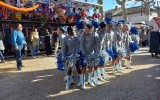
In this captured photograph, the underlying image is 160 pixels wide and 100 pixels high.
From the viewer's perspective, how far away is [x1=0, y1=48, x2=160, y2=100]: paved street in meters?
6.46

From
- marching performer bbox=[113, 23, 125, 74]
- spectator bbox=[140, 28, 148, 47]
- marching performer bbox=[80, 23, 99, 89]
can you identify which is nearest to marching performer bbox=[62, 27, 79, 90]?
marching performer bbox=[80, 23, 99, 89]

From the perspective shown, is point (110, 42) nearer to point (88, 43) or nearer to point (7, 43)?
point (88, 43)

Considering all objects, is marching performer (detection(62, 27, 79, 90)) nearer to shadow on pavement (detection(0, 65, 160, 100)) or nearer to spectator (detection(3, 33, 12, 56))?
shadow on pavement (detection(0, 65, 160, 100))

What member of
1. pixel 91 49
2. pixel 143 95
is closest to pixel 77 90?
pixel 91 49

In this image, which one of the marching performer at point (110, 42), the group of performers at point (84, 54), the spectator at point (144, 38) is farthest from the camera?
the spectator at point (144, 38)

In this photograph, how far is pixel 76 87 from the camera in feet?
24.4

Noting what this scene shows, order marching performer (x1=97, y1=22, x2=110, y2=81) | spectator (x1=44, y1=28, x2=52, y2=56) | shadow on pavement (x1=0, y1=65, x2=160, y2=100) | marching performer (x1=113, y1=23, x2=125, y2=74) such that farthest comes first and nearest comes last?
1. spectator (x1=44, y1=28, x2=52, y2=56)
2. marching performer (x1=113, y1=23, x2=125, y2=74)
3. marching performer (x1=97, y1=22, x2=110, y2=81)
4. shadow on pavement (x1=0, y1=65, x2=160, y2=100)

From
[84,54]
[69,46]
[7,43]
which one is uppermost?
[7,43]

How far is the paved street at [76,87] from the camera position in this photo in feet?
21.2

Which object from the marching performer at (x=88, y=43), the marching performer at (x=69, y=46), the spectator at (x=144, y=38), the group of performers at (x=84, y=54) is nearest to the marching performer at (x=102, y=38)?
the group of performers at (x=84, y=54)

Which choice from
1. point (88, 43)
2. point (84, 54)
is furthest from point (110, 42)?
point (84, 54)

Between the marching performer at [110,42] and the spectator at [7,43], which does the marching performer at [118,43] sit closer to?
the marching performer at [110,42]

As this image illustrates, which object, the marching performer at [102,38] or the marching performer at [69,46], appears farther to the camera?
the marching performer at [102,38]

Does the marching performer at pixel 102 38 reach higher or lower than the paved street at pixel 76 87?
higher
